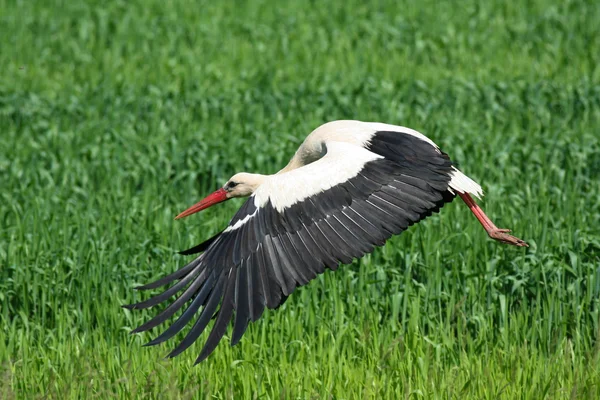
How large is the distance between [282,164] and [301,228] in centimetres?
422

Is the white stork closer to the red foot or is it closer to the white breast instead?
the white breast

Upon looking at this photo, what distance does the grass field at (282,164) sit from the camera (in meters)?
5.27

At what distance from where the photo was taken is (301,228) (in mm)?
4949

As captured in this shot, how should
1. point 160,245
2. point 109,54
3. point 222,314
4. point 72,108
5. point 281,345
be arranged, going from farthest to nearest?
point 109,54 → point 72,108 → point 160,245 → point 281,345 → point 222,314

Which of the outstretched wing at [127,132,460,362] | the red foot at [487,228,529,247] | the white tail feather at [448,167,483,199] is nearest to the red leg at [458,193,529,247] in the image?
the red foot at [487,228,529,247]

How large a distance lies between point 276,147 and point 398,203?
4279 mm

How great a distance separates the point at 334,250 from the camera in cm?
488

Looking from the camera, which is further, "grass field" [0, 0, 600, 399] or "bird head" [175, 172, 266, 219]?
"bird head" [175, 172, 266, 219]

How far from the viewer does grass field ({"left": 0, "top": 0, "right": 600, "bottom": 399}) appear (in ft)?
17.3

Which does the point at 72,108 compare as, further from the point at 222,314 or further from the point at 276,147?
the point at 222,314

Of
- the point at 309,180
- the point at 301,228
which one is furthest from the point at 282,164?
the point at 301,228

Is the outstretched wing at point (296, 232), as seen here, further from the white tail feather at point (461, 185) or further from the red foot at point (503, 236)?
the red foot at point (503, 236)

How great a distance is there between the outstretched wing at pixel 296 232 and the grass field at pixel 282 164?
1.30 ft

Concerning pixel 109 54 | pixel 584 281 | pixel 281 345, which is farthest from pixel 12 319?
pixel 109 54
